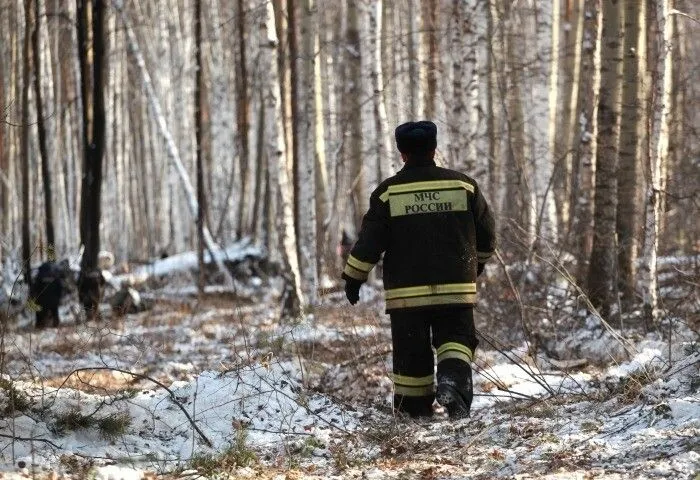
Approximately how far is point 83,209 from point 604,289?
26.0ft

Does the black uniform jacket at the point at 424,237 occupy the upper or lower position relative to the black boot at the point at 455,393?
upper

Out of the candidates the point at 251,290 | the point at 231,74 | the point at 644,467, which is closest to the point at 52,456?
the point at 644,467

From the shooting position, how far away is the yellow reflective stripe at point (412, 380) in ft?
19.8

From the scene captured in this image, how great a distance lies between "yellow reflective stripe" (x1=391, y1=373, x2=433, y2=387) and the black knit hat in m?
1.42

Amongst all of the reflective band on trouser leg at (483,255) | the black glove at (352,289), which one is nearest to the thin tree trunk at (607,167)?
the reflective band on trouser leg at (483,255)

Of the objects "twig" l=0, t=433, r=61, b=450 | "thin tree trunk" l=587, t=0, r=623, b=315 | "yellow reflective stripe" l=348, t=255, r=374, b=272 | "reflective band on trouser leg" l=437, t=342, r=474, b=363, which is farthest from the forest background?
"yellow reflective stripe" l=348, t=255, r=374, b=272

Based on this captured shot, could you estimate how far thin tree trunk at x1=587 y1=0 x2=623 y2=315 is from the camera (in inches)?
358

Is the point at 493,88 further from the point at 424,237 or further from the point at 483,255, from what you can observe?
the point at 424,237

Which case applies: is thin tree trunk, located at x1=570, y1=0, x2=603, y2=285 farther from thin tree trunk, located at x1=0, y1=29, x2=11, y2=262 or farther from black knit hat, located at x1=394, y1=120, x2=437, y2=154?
thin tree trunk, located at x1=0, y1=29, x2=11, y2=262

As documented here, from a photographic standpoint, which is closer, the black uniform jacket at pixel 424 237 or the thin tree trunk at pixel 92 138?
the black uniform jacket at pixel 424 237

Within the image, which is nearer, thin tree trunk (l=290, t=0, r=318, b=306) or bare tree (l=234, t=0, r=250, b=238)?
thin tree trunk (l=290, t=0, r=318, b=306)

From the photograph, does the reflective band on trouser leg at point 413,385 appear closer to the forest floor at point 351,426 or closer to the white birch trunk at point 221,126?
the forest floor at point 351,426

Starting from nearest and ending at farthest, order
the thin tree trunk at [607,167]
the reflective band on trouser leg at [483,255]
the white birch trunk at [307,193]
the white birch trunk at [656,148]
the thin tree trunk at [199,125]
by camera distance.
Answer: the reflective band on trouser leg at [483,255] < the white birch trunk at [656,148] < the thin tree trunk at [607,167] < the white birch trunk at [307,193] < the thin tree trunk at [199,125]

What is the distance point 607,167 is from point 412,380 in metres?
4.15
